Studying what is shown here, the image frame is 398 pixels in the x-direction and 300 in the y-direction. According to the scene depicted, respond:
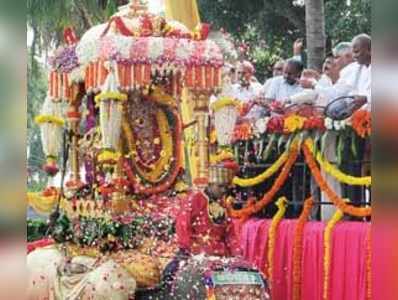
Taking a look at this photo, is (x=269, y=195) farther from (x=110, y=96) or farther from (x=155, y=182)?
(x=110, y=96)

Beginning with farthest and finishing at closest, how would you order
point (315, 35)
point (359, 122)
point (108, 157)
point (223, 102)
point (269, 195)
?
1. point (315, 35)
2. point (269, 195)
3. point (223, 102)
4. point (108, 157)
5. point (359, 122)

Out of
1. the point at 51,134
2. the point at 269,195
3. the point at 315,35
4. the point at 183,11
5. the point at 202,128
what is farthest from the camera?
the point at 315,35

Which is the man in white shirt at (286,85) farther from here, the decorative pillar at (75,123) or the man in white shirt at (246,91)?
the decorative pillar at (75,123)

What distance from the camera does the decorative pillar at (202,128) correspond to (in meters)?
5.31

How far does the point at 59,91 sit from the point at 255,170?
58.1 inches

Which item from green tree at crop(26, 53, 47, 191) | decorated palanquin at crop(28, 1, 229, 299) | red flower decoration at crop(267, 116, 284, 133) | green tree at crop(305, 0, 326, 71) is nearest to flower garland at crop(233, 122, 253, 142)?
red flower decoration at crop(267, 116, 284, 133)

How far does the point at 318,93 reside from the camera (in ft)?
17.8

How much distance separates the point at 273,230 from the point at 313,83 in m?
1.21

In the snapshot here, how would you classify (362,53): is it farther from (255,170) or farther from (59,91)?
(59,91)

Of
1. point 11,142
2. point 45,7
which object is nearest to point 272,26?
point 45,7

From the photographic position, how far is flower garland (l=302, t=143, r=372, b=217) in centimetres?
476

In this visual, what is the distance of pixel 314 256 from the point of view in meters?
4.96

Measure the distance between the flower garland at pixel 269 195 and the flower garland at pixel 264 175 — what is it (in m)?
0.04

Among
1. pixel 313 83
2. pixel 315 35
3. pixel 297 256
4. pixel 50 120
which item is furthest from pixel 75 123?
pixel 315 35
